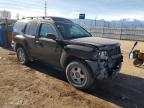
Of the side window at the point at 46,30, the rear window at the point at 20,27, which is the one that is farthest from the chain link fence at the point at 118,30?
the side window at the point at 46,30

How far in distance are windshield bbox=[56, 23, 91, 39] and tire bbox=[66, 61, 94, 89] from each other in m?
1.07

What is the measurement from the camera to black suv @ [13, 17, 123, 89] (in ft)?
21.5

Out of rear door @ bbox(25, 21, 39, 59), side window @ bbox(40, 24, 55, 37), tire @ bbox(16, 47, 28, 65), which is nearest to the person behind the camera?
side window @ bbox(40, 24, 55, 37)

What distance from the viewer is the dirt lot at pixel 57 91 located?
5.83m

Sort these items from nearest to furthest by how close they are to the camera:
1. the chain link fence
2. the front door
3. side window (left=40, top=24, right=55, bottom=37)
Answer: the front door
side window (left=40, top=24, right=55, bottom=37)
the chain link fence

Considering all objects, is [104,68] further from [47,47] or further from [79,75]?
[47,47]

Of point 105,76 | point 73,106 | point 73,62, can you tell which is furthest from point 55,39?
point 73,106

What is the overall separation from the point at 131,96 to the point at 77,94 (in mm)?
1499

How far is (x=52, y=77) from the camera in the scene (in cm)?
812

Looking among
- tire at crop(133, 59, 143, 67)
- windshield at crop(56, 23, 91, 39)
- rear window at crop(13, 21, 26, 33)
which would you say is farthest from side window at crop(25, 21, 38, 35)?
tire at crop(133, 59, 143, 67)

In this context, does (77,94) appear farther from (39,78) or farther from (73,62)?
(39,78)

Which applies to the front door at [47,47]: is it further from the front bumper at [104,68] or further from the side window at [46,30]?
the front bumper at [104,68]

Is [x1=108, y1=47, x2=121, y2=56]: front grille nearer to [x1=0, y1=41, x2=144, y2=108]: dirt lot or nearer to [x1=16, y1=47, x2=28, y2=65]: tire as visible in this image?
[x1=0, y1=41, x2=144, y2=108]: dirt lot

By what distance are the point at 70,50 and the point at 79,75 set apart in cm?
79
